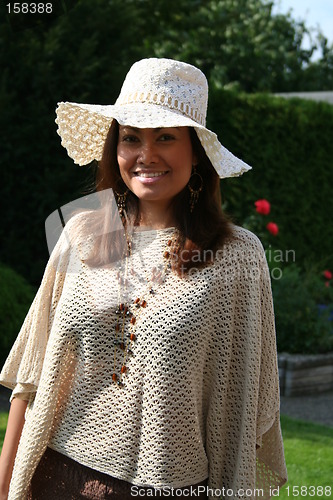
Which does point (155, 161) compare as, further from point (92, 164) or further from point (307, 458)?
point (307, 458)

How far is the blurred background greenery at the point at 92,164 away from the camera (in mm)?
7312

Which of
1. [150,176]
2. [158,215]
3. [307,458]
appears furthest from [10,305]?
[150,176]

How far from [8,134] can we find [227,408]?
5.68m

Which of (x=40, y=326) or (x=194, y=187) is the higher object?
(x=194, y=187)

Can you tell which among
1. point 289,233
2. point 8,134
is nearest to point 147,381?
point 8,134

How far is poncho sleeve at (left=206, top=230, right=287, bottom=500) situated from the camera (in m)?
2.13

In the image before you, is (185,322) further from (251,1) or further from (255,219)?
(251,1)

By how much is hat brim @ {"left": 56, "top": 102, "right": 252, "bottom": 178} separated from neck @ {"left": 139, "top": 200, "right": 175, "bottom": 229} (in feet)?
0.68

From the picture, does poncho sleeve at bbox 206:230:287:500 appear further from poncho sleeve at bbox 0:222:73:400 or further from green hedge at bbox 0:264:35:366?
green hedge at bbox 0:264:35:366

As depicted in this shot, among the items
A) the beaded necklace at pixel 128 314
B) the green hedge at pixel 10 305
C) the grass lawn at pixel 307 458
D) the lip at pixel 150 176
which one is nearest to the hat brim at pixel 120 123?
the lip at pixel 150 176

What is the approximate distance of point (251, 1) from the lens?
22.8 m

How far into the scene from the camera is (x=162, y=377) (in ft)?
6.74

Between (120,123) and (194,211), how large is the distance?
38cm

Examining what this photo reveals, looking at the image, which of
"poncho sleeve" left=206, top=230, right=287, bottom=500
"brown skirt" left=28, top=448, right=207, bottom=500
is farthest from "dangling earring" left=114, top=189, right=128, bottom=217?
"brown skirt" left=28, top=448, right=207, bottom=500
